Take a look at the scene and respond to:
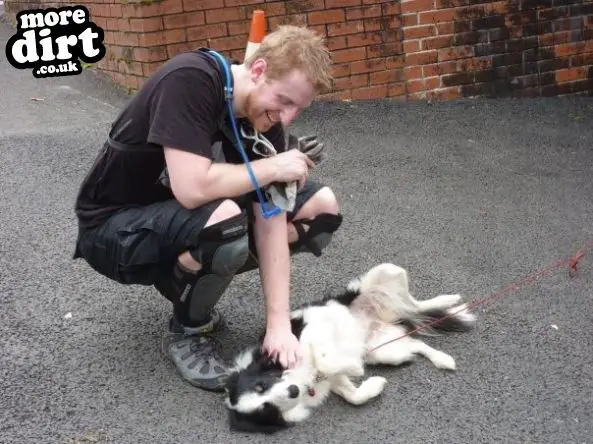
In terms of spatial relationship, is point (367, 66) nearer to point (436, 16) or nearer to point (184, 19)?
point (436, 16)

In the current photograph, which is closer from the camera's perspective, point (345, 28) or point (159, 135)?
point (159, 135)

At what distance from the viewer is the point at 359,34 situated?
5.84 m

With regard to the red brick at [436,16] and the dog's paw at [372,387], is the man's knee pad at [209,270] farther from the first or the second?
the red brick at [436,16]

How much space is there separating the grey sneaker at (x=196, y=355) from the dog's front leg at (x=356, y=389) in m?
0.40

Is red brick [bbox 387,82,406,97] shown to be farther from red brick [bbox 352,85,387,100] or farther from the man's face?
the man's face

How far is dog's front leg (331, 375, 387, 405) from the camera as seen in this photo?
250 centimetres

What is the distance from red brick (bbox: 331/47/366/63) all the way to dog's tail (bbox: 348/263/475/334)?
10.6 feet

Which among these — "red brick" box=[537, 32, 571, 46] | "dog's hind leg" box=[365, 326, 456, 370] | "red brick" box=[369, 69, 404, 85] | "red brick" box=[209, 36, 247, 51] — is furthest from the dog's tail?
"red brick" box=[537, 32, 571, 46]

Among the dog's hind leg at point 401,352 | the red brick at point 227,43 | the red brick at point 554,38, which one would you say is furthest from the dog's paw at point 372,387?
the red brick at point 554,38

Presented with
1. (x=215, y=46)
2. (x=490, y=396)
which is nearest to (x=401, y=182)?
(x=215, y=46)

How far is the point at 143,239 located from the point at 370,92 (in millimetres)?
3937

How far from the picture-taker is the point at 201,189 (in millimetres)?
2289

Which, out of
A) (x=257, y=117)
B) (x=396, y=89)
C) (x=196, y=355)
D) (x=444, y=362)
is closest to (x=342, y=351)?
(x=444, y=362)

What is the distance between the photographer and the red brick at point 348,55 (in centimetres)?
584
